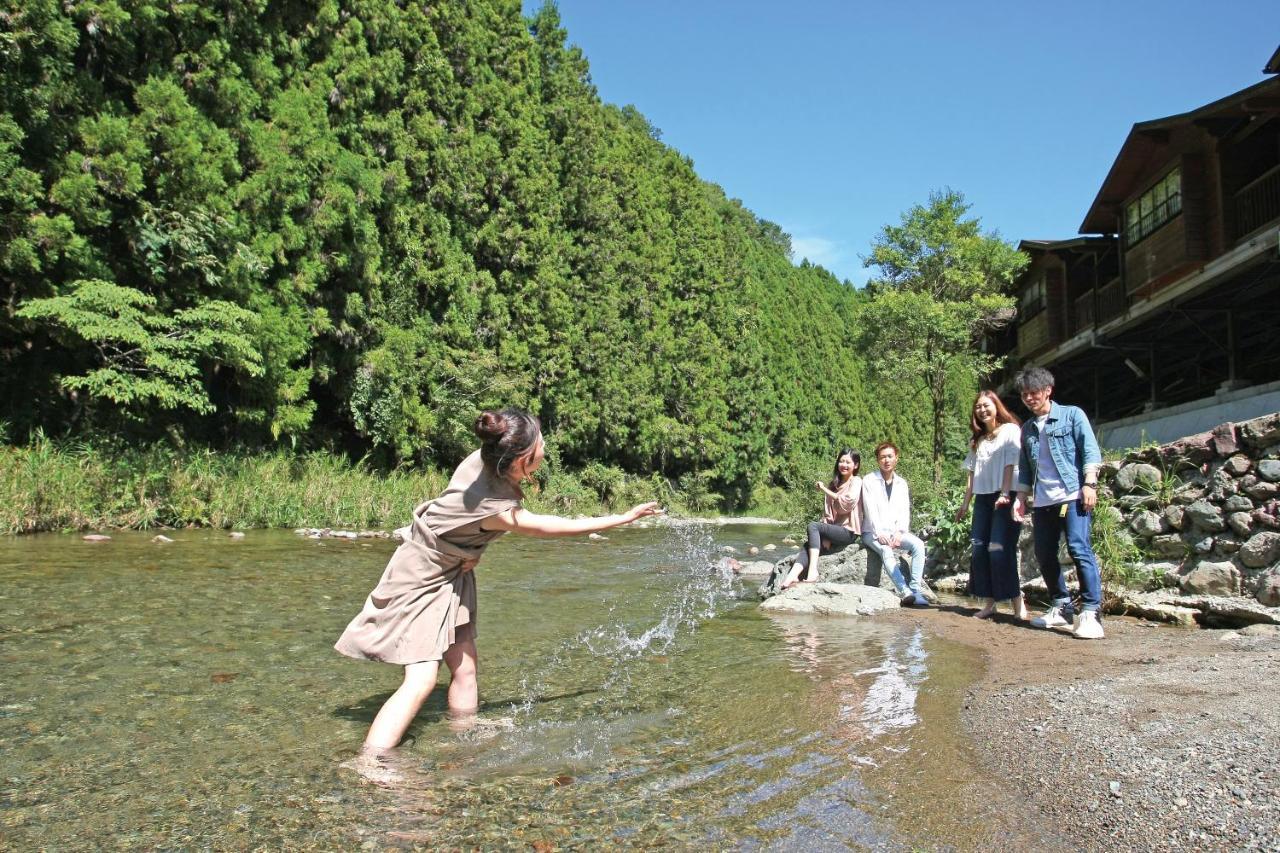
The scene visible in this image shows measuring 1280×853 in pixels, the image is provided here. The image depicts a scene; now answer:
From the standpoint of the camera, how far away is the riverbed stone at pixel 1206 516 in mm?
7426

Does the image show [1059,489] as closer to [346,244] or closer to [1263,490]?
[1263,490]

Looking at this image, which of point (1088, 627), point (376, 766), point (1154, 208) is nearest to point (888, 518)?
point (1088, 627)

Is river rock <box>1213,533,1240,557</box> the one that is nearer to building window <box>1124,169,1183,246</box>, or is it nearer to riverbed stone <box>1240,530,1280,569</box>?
riverbed stone <box>1240,530,1280,569</box>

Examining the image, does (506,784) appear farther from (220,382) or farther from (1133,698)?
(220,382)

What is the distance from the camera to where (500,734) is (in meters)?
3.92

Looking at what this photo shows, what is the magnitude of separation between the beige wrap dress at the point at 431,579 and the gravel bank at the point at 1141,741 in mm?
2385

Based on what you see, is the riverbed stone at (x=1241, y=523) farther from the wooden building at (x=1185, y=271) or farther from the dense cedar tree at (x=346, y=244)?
the dense cedar tree at (x=346, y=244)

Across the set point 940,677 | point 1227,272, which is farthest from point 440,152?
point 940,677

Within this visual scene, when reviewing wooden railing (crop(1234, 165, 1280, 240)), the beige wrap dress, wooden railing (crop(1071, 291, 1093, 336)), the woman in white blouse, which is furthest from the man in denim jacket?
wooden railing (crop(1071, 291, 1093, 336))

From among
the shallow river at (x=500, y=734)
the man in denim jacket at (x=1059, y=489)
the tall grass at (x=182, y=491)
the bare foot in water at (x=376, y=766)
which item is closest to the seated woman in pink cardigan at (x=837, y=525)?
the shallow river at (x=500, y=734)

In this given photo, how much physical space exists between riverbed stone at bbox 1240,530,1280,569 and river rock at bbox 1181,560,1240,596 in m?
0.15

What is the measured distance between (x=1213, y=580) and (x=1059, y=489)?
2.15 metres

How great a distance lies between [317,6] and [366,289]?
624cm

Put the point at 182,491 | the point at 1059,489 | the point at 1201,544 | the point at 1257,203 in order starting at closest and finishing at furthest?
the point at 1059,489, the point at 1201,544, the point at 182,491, the point at 1257,203
